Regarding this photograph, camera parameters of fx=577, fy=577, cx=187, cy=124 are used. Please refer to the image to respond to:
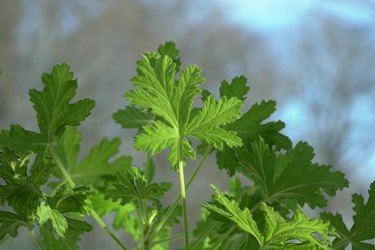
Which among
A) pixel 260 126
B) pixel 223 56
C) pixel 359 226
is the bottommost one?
pixel 359 226

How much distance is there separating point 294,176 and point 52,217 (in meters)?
0.18

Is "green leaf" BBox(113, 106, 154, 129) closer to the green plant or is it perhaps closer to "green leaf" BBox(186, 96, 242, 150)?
the green plant

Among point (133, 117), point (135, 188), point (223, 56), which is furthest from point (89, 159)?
point (223, 56)

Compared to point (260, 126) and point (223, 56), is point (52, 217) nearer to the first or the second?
point (260, 126)

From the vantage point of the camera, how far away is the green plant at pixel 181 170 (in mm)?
333

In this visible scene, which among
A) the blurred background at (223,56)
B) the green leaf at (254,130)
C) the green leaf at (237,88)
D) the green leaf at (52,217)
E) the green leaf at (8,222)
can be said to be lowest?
the green leaf at (254,130)

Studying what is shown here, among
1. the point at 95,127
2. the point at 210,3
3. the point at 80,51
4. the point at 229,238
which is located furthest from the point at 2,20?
the point at 229,238

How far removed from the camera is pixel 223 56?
3.97m

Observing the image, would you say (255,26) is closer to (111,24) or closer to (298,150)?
(111,24)

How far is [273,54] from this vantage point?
396cm

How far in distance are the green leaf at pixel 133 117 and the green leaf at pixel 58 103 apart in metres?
0.10

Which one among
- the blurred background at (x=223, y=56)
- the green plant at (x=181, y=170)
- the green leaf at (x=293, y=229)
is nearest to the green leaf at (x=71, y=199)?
the green plant at (x=181, y=170)

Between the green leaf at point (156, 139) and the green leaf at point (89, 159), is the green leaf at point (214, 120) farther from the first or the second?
the green leaf at point (89, 159)

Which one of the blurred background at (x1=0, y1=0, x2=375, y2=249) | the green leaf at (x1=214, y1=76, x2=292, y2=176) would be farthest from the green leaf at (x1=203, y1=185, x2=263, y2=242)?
the blurred background at (x1=0, y1=0, x2=375, y2=249)
